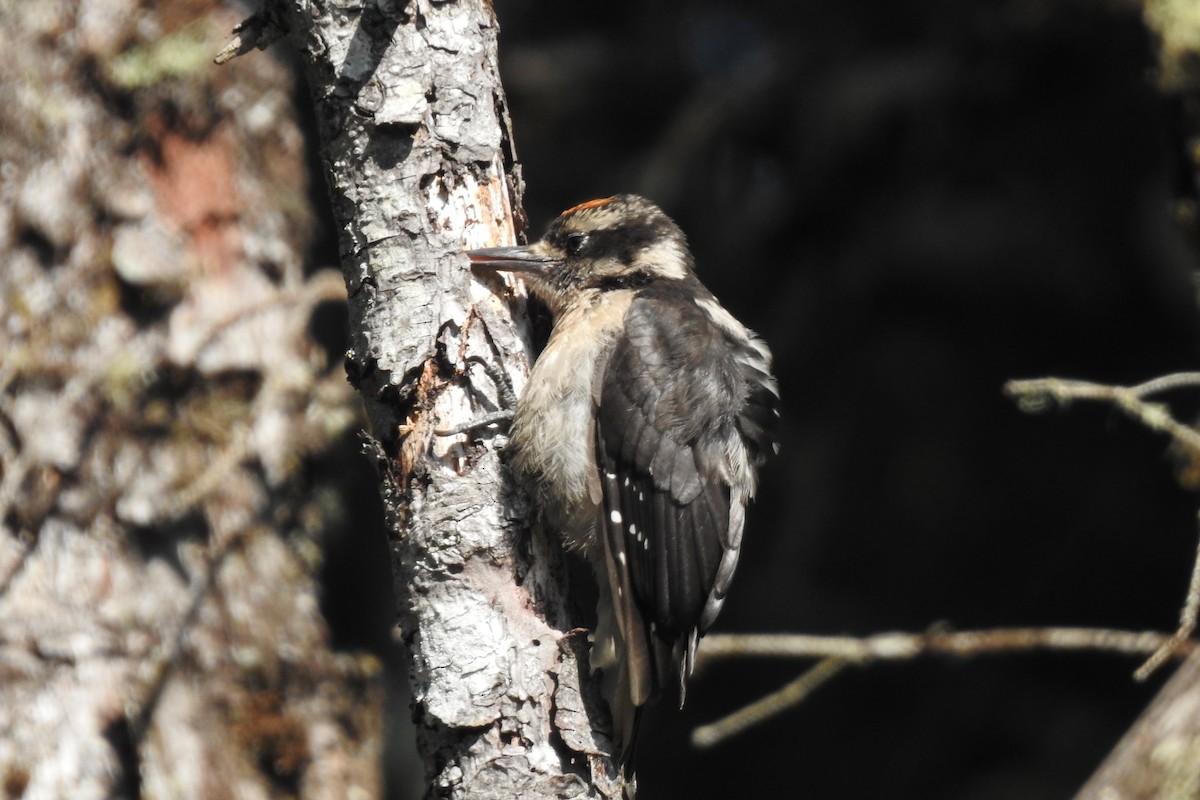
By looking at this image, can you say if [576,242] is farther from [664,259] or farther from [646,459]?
[646,459]

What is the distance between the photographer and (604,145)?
6133mm

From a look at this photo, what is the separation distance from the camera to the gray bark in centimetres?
285

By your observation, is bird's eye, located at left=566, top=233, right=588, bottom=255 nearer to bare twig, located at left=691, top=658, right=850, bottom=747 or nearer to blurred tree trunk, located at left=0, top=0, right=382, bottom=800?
blurred tree trunk, located at left=0, top=0, right=382, bottom=800

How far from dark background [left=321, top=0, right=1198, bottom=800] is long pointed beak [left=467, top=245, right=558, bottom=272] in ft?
7.62

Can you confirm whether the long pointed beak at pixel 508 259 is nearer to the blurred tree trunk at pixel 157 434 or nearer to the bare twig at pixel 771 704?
the blurred tree trunk at pixel 157 434

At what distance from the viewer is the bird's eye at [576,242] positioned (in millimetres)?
3852

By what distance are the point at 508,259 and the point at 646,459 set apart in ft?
2.16

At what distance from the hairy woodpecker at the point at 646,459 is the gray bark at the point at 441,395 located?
310 mm

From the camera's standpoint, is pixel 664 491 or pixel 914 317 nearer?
pixel 664 491

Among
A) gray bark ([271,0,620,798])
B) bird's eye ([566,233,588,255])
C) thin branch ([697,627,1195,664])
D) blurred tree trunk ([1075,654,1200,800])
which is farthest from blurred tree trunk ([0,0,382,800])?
blurred tree trunk ([1075,654,1200,800])

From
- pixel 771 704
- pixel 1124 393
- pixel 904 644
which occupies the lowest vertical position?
pixel 771 704

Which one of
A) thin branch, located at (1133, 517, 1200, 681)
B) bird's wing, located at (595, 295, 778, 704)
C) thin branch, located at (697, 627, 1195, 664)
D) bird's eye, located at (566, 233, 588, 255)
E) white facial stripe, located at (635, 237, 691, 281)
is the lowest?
thin branch, located at (697, 627, 1195, 664)

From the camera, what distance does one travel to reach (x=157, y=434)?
4234 mm

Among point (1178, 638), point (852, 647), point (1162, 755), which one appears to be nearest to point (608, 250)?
point (852, 647)
